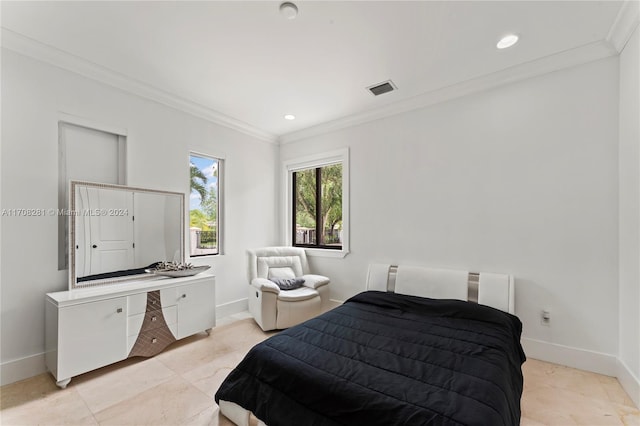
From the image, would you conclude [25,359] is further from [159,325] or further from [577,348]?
[577,348]

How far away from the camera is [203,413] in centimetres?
190

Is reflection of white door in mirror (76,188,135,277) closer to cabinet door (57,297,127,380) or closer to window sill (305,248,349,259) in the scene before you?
cabinet door (57,297,127,380)

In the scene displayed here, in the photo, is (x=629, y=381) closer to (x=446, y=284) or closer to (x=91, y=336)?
(x=446, y=284)

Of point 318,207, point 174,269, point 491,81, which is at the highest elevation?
point 491,81

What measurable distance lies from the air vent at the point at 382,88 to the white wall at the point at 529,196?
1.49ft

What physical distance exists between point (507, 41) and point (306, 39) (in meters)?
Answer: 1.64

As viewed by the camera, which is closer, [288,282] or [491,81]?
[491,81]

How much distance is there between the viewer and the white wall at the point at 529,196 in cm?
238

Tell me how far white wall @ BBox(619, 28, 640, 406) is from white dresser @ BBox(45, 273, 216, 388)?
370cm

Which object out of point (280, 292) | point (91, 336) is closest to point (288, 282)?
point (280, 292)

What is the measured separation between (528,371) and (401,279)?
1299mm

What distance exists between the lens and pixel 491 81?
112 inches

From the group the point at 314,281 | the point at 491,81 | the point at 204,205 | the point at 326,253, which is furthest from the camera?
the point at 326,253

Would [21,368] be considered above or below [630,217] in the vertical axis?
below
